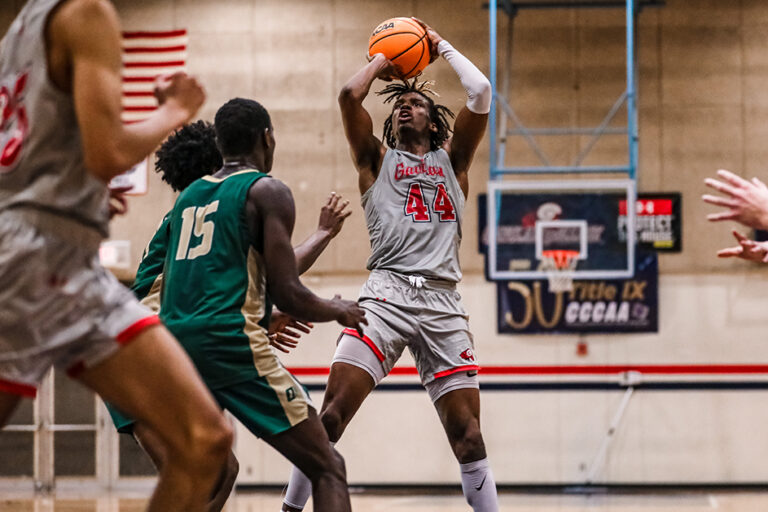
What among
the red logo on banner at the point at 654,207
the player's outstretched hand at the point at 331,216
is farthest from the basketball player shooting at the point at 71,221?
the red logo on banner at the point at 654,207

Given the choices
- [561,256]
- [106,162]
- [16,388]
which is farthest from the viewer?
[561,256]

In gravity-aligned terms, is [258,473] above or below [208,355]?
below

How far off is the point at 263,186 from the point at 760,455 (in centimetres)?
774

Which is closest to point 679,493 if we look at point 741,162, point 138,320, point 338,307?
point 741,162

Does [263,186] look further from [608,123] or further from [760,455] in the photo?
[760,455]

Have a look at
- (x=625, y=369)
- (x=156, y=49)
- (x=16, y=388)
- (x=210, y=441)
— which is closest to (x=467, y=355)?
(x=210, y=441)

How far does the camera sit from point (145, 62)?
34.3 feet

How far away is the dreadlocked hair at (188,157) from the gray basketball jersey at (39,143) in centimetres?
202

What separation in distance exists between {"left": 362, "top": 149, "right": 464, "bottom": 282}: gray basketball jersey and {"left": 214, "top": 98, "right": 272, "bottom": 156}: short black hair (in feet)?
4.94

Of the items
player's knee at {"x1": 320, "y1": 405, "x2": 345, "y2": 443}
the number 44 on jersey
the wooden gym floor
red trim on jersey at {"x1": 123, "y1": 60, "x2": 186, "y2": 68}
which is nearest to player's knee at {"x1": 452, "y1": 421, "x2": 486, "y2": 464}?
player's knee at {"x1": 320, "y1": 405, "x2": 345, "y2": 443}

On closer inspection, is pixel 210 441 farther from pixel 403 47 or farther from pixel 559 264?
pixel 559 264

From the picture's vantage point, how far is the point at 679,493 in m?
Answer: 9.59

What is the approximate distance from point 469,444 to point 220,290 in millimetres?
1792

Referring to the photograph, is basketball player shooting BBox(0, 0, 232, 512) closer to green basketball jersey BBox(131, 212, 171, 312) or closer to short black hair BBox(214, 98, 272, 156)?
short black hair BBox(214, 98, 272, 156)
